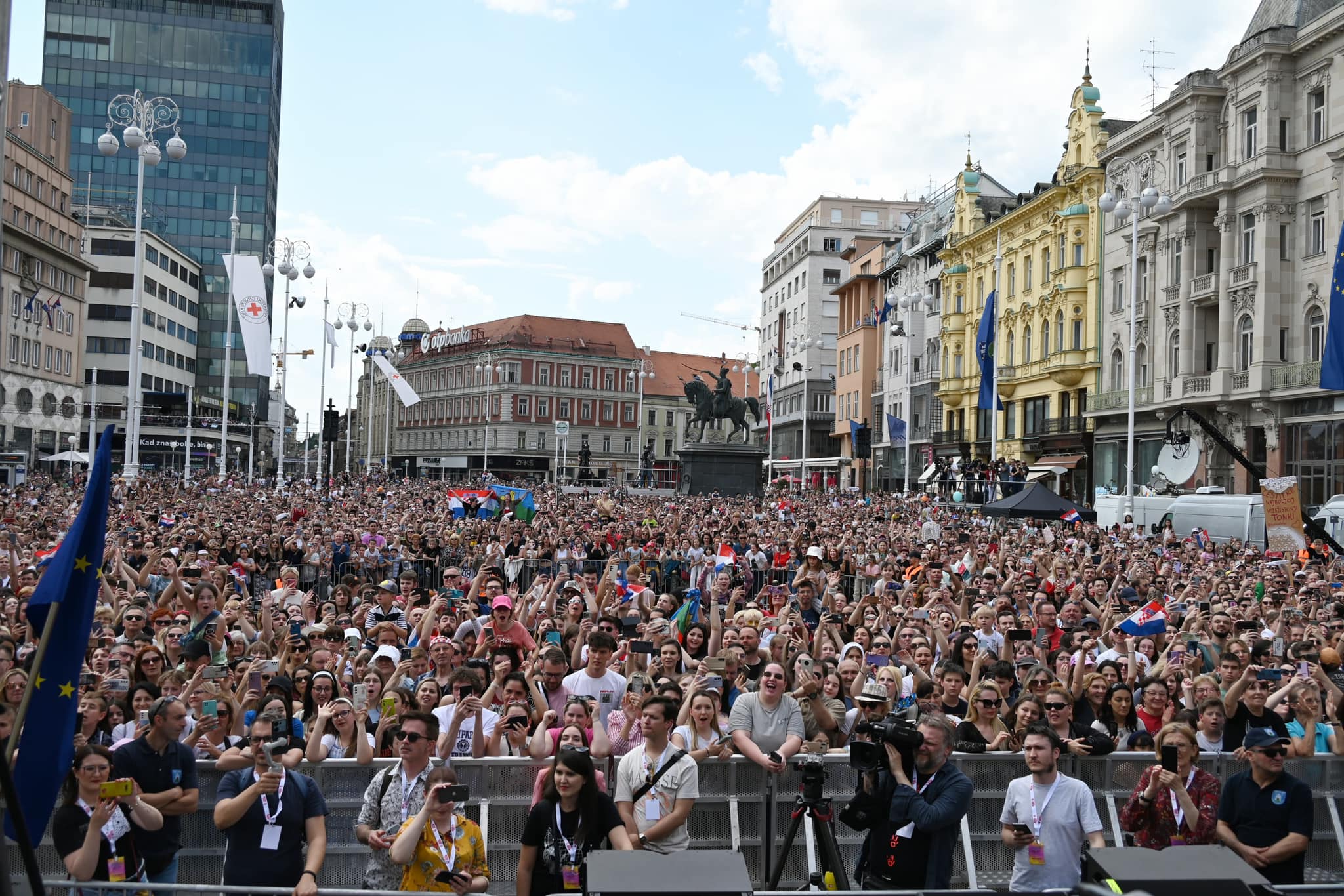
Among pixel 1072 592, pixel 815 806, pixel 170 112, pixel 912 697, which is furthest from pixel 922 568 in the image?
pixel 170 112

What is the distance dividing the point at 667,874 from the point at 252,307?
30042 millimetres

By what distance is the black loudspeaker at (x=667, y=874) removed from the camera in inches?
153

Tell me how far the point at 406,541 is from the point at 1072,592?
36.4ft

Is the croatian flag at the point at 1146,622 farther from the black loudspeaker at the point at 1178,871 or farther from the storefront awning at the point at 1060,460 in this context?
the storefront awning at the point at 1060,460

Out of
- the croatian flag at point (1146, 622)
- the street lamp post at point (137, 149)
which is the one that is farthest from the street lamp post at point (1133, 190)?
the street lamp post at point (137, 149)

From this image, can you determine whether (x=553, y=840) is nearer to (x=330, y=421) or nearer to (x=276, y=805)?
(x=276, y=805)

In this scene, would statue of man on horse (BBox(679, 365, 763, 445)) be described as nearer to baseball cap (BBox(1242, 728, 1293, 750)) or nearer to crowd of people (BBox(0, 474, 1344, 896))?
crowd of people (BBox(0, 474, 1344, 896))

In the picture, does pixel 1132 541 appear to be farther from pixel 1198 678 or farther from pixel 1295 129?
pixel 1295 129

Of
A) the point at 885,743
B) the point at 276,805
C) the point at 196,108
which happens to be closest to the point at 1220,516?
the point at 885,743

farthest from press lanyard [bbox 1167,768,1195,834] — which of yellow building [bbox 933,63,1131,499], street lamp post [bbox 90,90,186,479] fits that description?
yellow building [bbox 933,63,1131,499]

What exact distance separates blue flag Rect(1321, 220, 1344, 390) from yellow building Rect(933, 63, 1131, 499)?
2520 cm

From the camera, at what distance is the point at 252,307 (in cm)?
3142

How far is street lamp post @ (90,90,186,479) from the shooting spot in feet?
85.8

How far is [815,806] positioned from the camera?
594 centimetres
